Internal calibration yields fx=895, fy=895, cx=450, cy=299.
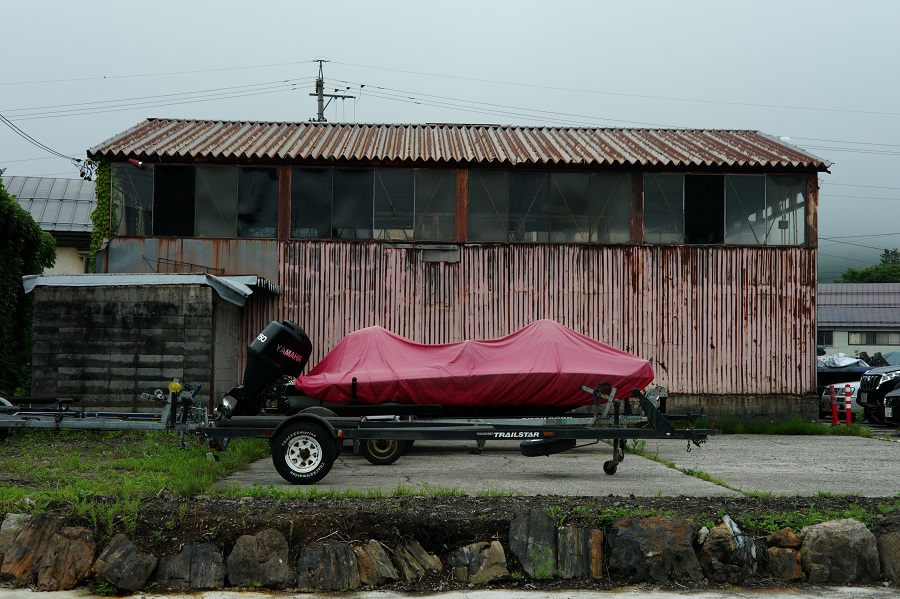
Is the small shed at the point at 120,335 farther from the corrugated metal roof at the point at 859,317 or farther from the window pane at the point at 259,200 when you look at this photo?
the corrugated metal roof at the point at 859,317

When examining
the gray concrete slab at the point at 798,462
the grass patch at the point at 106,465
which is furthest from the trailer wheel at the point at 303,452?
the gray concrete slab at the point at 798,462

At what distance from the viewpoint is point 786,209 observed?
2006cm

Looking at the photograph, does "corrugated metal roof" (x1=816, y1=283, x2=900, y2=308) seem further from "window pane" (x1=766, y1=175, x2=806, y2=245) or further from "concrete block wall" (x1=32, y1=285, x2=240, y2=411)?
"concrete block wall" (x1=32, y1=285, x2=240, y2=411)

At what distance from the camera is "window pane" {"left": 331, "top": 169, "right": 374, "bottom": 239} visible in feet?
63.8

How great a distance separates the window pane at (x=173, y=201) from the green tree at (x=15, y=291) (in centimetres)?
332

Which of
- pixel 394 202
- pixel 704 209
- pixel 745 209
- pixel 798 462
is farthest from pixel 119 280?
pixel 745 209

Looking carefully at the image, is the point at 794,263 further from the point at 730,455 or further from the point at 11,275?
the point at 11,275

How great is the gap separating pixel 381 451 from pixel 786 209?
39.5ft

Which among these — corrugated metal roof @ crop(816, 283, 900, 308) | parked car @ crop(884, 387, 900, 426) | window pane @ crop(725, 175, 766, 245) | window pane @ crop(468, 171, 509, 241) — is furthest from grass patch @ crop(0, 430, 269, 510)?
corrugated metal roof @ crop(816, 283, 900, 308)

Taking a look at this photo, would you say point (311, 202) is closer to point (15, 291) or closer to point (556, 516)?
point (15, 291)

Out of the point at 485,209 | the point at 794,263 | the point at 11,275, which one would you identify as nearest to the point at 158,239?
the point at 11,275

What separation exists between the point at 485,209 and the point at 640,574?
42.9ft

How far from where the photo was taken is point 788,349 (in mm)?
19672

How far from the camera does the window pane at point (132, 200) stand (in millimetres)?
19250
